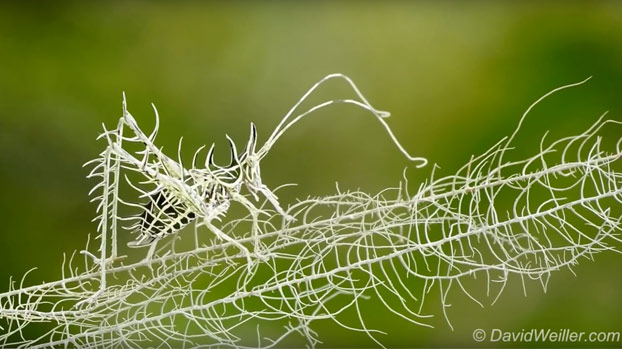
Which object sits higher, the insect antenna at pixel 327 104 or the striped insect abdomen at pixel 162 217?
the insect antenna at pixel 327 104

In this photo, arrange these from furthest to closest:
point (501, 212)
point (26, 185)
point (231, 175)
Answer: point (26, 185) < point (501, 212) < point (231, 175)

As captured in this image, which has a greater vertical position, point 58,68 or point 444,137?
point 58,68

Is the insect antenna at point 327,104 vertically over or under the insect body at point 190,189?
over

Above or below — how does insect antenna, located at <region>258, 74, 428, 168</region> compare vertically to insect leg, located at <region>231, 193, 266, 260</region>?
above

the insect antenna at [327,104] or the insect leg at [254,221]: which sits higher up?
the insect antenna at [327,104]

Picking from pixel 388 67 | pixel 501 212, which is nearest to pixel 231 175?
pixel 501 212

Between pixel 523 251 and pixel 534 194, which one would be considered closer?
pixel 523 251

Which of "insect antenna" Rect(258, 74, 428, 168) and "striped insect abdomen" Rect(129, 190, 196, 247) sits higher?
"insect antenna" Rect(258, 74, 428, 168)

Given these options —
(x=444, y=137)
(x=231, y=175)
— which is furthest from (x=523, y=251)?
(x=444, y=137)

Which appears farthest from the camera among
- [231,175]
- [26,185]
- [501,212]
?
[26,185]

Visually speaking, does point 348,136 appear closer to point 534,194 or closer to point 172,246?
point 534,194

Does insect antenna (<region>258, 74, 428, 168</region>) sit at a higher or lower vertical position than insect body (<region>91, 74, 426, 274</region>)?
higher
